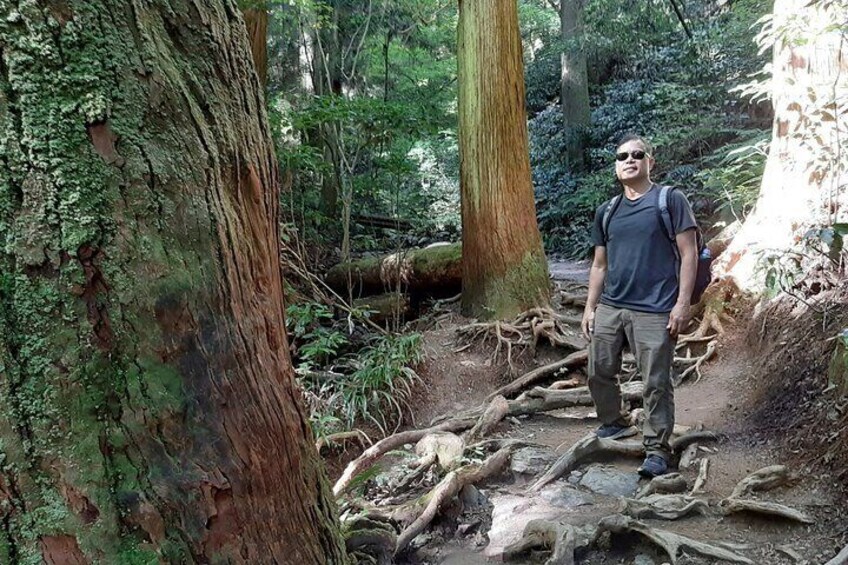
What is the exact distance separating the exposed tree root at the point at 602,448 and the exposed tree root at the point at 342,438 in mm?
1814

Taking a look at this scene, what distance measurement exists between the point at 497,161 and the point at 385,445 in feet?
12.5

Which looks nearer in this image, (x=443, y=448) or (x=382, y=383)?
(x=443, y=448)

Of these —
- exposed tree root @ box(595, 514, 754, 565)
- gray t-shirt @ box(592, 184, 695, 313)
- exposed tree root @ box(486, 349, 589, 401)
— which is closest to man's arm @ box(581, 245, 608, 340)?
gray t-shirt @ box(592, 184, 695, 313)

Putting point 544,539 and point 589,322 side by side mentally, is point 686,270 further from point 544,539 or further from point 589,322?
point 544,539

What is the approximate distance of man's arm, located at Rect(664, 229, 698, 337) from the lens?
3.66 m

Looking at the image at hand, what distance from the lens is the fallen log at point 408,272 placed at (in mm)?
8516

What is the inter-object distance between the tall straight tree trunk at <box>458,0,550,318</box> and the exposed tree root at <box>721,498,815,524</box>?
3.92 m

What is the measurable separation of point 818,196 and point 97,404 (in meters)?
5.53

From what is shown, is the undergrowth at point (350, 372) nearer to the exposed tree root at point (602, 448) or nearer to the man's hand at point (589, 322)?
the exposed tree root at point (602, 448)

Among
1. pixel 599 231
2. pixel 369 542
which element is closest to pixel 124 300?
pixel 369 542

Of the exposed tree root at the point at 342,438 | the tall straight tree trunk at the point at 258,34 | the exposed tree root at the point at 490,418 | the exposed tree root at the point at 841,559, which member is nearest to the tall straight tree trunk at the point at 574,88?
the tall straight tree trunk at the point at 258,34

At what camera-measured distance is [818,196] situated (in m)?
5.06

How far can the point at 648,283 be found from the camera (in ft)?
12.6

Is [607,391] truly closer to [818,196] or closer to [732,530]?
[732,530]
